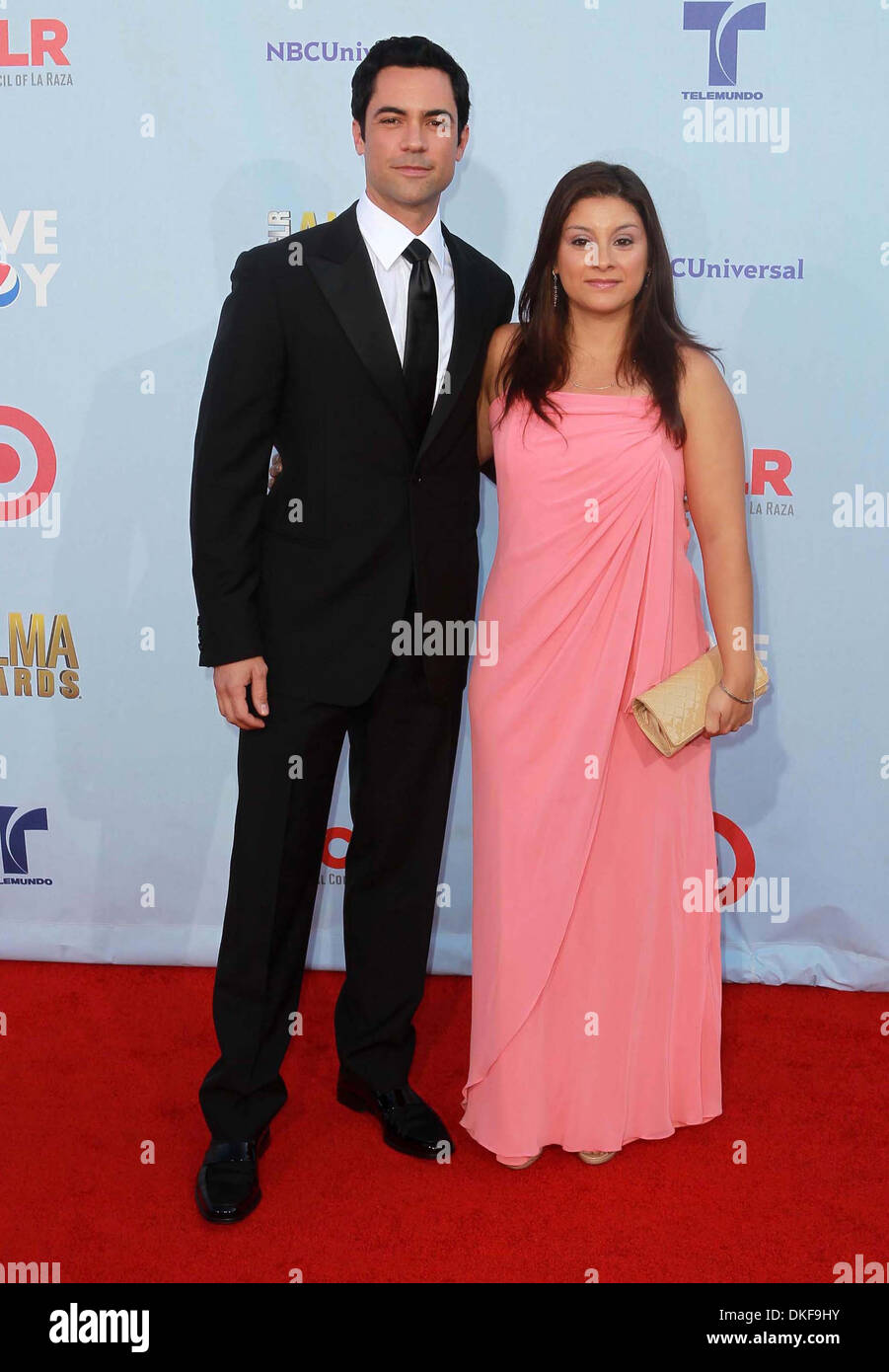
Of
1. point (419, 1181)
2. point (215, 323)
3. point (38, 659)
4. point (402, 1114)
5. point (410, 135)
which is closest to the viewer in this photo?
point (410, 135)

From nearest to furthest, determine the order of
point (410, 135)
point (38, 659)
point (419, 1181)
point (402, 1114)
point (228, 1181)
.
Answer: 1. point (410, 135)
2. point (228, 1181)
3. point (419, 1181)
4. point (402, 1114)
5. point (38, 659)

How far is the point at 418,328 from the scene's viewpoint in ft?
7.20

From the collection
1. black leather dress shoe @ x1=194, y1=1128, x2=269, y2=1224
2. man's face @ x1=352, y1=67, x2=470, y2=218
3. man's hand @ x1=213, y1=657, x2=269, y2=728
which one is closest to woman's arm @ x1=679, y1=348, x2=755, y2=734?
man's face @ x1=352, y1=67, x2=470, y2=218

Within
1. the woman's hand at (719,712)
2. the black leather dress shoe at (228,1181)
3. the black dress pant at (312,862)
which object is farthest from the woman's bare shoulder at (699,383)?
the black leather dress shoe at (228,1181)

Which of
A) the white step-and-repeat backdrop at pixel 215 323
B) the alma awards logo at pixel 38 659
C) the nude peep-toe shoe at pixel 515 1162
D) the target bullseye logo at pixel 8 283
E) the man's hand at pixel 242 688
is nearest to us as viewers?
the man's hand at pixel 242 688

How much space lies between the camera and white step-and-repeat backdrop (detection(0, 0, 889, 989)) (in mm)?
2859

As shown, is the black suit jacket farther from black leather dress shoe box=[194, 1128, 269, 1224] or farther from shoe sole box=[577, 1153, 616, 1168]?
shoe sole box=[577, 1153, 616, 1168]

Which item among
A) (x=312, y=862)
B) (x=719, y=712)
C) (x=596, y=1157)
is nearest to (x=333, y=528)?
(x=312, y=862)

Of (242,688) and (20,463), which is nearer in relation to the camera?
(242,688)

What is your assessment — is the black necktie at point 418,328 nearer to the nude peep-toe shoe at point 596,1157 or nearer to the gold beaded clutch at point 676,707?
the gold beaded clutch at point 676,707

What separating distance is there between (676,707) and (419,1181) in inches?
38.3

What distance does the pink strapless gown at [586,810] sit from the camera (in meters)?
2.18

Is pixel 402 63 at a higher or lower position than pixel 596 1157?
higher

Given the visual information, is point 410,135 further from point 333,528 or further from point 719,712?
point 719,712
